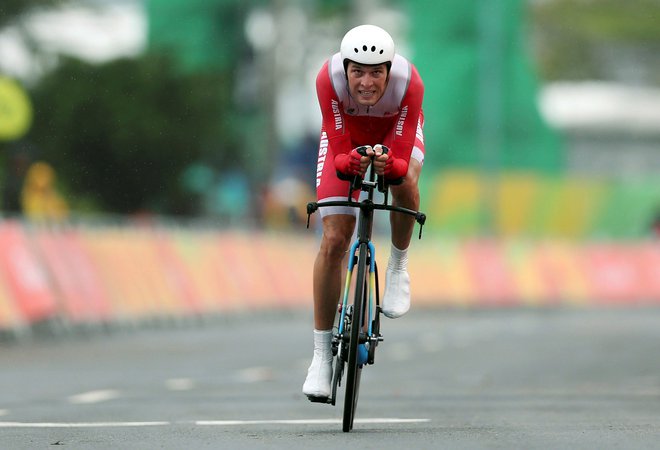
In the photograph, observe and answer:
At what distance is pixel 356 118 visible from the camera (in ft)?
34.8

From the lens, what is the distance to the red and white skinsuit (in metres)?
10.4

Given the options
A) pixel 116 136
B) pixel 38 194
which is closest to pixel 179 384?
pixel 38 194

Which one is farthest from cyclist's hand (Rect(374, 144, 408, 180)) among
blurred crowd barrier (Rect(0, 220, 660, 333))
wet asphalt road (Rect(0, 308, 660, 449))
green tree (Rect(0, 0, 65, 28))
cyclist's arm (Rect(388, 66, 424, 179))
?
green tree (Rect(0, 0, 65, 28))

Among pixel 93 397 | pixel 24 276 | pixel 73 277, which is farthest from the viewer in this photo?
pixel 73 277

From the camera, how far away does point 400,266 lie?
11.0 metres

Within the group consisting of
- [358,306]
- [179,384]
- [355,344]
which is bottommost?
[179,384]

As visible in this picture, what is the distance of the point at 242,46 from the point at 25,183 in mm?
23203

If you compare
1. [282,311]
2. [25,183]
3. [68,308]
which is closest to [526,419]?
[68,308]

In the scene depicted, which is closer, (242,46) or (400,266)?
(400,266)

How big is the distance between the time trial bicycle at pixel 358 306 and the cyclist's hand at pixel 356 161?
0.01 meters

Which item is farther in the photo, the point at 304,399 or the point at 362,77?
the point at 304,399

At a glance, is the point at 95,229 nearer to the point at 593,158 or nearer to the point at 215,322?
the point at 215,322

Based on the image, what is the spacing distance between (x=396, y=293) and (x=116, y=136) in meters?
27.2

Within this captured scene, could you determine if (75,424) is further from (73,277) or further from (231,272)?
(231,272)
